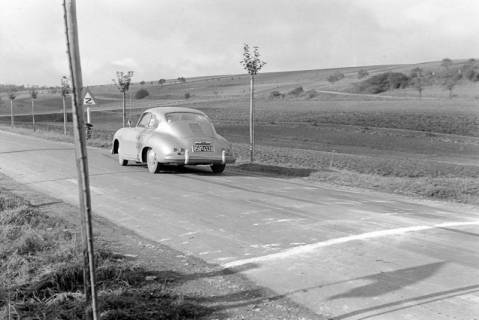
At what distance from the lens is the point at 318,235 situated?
7383 mm

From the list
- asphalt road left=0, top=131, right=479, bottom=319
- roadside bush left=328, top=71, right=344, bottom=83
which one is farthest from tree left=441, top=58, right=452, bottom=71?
asphalt road left=0, top=131, right=479, bottom=319

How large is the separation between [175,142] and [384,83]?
307ft

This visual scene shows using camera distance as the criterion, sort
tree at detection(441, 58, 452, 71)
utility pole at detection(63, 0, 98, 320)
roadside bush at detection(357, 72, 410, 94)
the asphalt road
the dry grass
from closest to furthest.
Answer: utility pole at detection(63, 0, 98, 320) < the dry grass < the asphalt road < roadside bush at detection(357, 72, 410, 94) < tree at detection(441, 58, 452, 71)

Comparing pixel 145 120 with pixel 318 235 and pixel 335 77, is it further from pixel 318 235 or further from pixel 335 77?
pixel 335 77

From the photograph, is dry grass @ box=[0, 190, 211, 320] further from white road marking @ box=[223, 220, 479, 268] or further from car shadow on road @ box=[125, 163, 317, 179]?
car shadow on road @ box=[125, 163, 317, 179]

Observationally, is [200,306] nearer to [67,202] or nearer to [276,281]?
[276,281]

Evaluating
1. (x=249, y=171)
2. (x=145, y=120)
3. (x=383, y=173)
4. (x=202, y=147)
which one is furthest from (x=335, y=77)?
(x=202, y=147)

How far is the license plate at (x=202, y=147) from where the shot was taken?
1451cm

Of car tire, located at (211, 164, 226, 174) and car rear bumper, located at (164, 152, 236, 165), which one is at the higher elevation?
car rear bumper, located at (164, 152, 236, 165)

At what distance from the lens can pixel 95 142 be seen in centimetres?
2653

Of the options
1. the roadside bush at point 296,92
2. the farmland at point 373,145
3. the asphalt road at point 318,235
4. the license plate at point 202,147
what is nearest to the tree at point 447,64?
the roadside bush at point 296,92

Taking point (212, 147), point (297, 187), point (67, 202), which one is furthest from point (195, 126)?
point (67, 202)

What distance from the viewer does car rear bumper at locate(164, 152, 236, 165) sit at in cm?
1420

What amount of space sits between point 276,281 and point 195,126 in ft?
32.6
